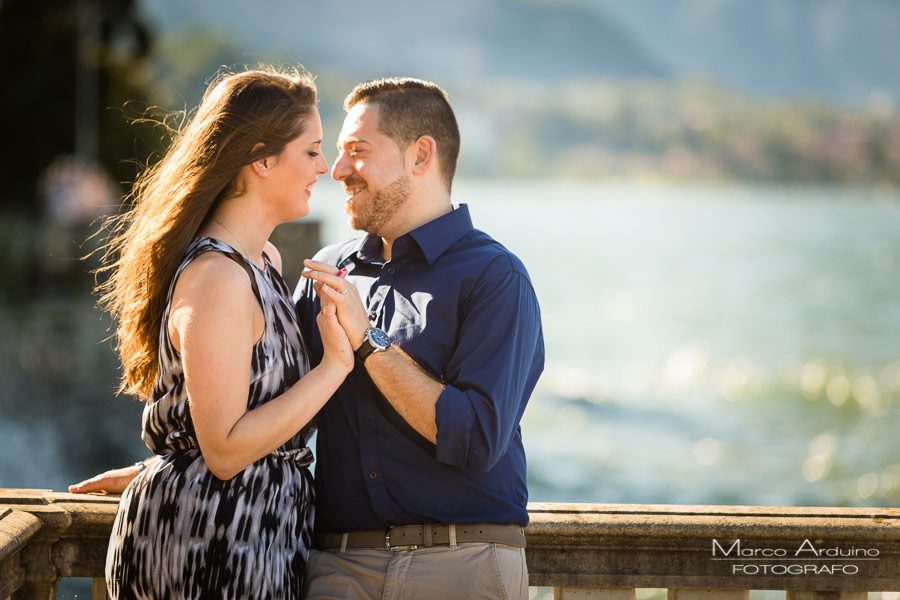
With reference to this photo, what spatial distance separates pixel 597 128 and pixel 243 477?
533ft

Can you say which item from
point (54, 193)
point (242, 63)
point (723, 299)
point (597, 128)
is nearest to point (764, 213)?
point (597, 128)

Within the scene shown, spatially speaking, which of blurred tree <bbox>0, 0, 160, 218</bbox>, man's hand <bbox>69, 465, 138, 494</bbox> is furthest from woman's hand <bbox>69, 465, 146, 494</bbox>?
blurred tree <bbox>0, 0, 160, 218</bbox>

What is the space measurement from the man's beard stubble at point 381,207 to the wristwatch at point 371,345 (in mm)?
594

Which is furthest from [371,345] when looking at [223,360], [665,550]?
[665,550]

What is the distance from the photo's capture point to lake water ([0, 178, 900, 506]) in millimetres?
19078

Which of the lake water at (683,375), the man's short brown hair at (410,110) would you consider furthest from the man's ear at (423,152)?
the lake water at (683,375)

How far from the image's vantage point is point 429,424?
2.83 meters

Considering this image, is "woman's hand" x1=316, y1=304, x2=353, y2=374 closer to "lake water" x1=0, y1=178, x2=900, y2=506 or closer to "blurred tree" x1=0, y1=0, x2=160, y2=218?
"lake water" x1=0, y1=178, x2=900, y2=506

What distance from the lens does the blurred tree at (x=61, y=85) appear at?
25109mm

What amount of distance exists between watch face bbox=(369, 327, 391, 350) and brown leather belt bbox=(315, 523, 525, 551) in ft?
1.73

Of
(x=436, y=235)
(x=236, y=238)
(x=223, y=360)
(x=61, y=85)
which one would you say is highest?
(x=61, y=85)

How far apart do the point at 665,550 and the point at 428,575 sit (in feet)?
2.32

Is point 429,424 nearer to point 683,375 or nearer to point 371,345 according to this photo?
point 371,345

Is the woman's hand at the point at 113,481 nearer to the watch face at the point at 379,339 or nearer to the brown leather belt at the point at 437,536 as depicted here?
the brown leather belt at the point at 437,536
